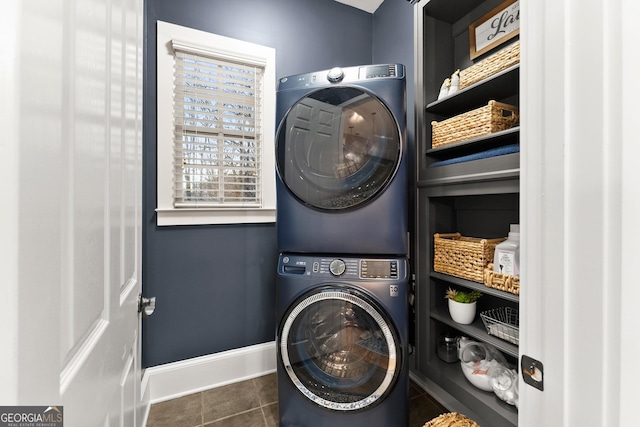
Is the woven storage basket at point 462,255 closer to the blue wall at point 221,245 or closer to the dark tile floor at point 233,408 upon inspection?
the dark tile floor at point 233,408

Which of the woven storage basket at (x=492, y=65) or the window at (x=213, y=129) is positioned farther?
the window at (x=213, y=129)

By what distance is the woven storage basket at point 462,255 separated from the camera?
1274 mm

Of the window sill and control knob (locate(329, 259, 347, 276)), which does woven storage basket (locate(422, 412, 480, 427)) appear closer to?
control knob (locate(329, 259, 347, 276))

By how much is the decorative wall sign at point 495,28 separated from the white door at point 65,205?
1.67 metres

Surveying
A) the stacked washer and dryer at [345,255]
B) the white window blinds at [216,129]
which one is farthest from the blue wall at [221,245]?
the stacked washer and dryer at [345,255]

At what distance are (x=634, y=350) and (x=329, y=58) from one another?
233 cm

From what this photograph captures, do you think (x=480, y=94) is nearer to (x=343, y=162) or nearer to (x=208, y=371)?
(x=343, y=162)

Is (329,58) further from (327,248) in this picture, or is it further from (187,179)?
(327,248)

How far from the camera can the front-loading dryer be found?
4.12 feet

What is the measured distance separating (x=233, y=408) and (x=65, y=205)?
163cm

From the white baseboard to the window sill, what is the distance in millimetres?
885

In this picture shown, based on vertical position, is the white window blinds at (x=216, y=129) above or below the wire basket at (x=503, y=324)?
above

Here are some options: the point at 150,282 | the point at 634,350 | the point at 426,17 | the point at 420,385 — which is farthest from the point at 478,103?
the point at 150,282

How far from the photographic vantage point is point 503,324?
1.22 metres
